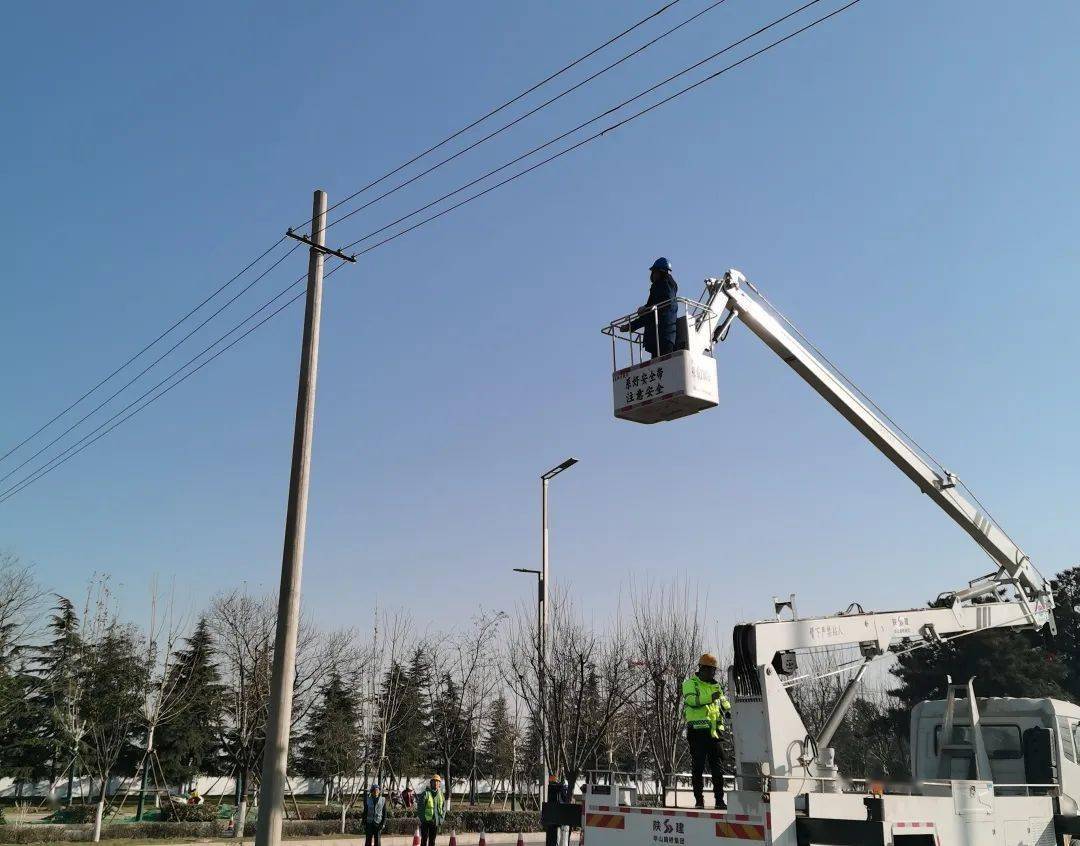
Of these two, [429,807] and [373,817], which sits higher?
[429,807]

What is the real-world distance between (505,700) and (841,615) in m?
41.1

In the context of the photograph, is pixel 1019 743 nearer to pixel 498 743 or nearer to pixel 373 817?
pixel 373 817

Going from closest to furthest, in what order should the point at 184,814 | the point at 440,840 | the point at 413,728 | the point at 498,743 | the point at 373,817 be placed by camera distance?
the point at 373,817 → the point at 440,840 → the point at 184,814 → the point at 413,728 → the point at 498,743

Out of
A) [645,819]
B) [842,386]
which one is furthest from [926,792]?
[842,386]

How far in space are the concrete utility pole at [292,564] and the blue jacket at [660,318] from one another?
469 cm

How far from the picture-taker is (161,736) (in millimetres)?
43781

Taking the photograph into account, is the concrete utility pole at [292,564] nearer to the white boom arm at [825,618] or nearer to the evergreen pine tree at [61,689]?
the white boom arm at [825,618]

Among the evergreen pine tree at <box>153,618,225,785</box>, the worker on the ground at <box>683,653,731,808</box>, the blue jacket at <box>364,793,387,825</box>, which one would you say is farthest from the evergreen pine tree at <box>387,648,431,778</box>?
the worker on the ground at <box>683,653,731,808</box>

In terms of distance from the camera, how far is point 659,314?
34.6 feet

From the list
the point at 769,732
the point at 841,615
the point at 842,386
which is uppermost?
the point at 842,386

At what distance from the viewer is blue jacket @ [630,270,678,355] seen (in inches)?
411

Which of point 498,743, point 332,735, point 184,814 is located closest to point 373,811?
point 184,814

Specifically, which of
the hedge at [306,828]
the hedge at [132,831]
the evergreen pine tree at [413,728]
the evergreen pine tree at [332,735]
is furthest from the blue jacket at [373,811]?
the evergreen pine tree at [413,728]

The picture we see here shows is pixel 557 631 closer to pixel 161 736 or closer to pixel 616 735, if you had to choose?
pixel 616 735
